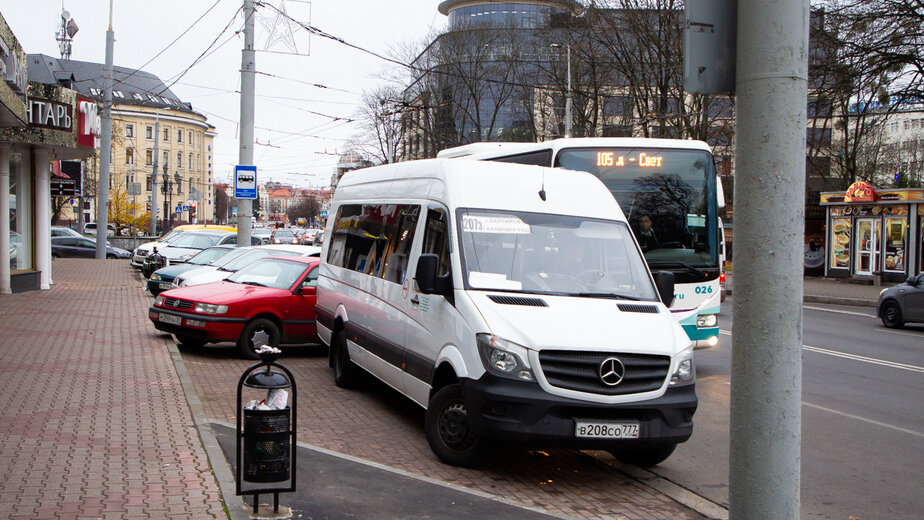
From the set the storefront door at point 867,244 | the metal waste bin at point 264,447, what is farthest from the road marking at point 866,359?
the storefront door at point 867,244

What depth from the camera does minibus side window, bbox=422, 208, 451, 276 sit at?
7.25 metres

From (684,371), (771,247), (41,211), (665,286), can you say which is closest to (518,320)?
(684,371)

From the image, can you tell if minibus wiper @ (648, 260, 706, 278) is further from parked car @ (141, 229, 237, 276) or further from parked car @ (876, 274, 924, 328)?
parked car @ (141, 229, 237, 276)

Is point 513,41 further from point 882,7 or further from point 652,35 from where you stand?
point 882,7

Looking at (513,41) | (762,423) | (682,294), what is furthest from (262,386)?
(513,41)

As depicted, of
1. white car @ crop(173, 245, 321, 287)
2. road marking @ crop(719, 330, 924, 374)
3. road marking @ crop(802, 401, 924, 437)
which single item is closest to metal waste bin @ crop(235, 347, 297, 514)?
road marking @ crop(802, 401, 924, 437)

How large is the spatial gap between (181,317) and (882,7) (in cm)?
1753

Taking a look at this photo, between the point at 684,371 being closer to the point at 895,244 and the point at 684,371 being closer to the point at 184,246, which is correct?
the point at 184,246

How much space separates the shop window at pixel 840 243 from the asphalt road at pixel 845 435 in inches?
840

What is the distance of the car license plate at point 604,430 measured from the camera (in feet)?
19.8

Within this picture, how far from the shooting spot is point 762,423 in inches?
133

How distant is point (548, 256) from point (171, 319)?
688cm

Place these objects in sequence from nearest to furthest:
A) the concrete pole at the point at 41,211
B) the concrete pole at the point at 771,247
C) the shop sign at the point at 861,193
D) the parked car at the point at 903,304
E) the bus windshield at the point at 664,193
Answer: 1. the concrete pole at the point at 771,247
2. the bus windshield at the point at 664,193
3. the parked car at the point at 903,304
4. the concrete pole at the point at 41,211
5. the shop sign at the point at 861,193

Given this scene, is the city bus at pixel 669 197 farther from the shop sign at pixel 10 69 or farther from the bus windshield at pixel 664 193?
the shop sign at pixel 10 69
